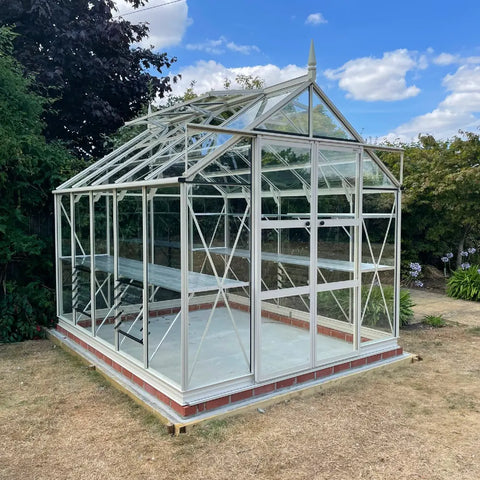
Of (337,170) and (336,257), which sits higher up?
(337,170)

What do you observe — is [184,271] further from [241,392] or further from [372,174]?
[372,174]

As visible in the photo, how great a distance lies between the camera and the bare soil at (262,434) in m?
2.98

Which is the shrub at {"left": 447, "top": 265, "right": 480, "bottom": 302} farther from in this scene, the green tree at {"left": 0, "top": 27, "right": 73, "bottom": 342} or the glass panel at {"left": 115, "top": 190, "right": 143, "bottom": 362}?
the green tree at {"left": 0, "top": 27, "right": 73, "bottom": 342}

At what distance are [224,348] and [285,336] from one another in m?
0.93

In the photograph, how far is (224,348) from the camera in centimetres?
469

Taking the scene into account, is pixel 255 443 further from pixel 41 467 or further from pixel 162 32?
pixel 162 32

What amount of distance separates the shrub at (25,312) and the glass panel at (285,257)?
3367mm

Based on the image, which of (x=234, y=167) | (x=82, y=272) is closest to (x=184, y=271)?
(x=234, y=167)

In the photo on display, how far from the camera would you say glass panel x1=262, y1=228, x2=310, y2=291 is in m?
4.62

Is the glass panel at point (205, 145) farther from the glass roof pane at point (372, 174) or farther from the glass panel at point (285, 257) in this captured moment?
the glass roof pane at point (372, 174)

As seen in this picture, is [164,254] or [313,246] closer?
[313,246]

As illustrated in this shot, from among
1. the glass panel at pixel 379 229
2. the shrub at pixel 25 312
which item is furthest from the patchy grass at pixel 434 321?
the shrub at pixel 25 312

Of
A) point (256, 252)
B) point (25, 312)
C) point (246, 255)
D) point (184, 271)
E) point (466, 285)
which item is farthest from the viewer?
point (466, 285)

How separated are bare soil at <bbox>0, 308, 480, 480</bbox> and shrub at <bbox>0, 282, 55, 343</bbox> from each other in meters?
1.29
